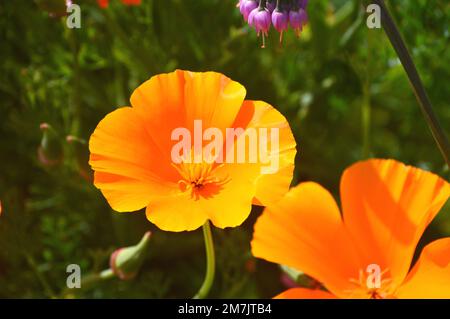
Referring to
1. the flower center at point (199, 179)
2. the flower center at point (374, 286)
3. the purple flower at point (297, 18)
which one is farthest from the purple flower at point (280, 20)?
the flower center at point (374, 286)

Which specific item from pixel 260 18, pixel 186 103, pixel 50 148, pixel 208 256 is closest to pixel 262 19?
pixel 260 18

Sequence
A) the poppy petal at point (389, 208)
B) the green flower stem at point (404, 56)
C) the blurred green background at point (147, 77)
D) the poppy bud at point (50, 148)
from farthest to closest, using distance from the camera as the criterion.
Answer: the blurred green background at point (147, 77)
the poppy bud at point (50, 148)
the poppy petal at point (389, 208)
the green flower stem at point (404, 56)

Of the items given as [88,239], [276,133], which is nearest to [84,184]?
[88,239]

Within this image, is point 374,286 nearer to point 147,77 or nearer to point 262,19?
point 262,19

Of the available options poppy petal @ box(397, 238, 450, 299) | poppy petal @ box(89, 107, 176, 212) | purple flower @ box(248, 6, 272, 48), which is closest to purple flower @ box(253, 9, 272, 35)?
purple flower @ box(248, 6, 272, 48)

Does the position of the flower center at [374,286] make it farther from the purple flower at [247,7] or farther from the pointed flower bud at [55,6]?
the pointed flower bud at [55,6]
